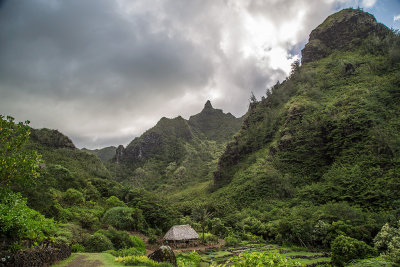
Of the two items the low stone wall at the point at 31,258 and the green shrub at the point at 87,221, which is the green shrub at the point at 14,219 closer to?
the low stone wall at the point at 31,258

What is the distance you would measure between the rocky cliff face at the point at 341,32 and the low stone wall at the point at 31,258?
9872cm

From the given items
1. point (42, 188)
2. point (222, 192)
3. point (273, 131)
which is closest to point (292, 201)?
point (222, 192)

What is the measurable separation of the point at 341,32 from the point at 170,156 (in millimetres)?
99643

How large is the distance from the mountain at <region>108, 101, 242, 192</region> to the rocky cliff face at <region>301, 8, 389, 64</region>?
223 feet

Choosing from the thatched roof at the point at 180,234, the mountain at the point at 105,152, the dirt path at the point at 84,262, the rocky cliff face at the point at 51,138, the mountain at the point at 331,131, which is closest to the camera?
the dirt path at the point at 84,262

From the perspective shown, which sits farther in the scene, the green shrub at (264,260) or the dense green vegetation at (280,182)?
the dense green vegetation at (280,182)

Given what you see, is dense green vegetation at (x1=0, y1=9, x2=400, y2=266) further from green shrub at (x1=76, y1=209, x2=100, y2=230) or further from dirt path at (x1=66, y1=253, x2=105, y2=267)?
dirt path at (x1=66, y1=253, x2=105, y2=267)

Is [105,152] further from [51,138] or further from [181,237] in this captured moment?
[181,237]

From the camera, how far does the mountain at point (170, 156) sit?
105312 millimetres

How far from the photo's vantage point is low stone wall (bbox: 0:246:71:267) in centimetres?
780

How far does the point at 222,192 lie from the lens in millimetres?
62844

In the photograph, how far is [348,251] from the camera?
16359 millimetres

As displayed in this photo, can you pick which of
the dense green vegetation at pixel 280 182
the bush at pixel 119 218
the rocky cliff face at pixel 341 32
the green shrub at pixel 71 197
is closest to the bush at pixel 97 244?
the dense green vegetation at pixel 280 182

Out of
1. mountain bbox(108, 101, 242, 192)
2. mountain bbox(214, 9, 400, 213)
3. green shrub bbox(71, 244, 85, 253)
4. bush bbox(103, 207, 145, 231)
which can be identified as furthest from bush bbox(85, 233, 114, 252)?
mountain bbox(108, 101, 242, 192)
